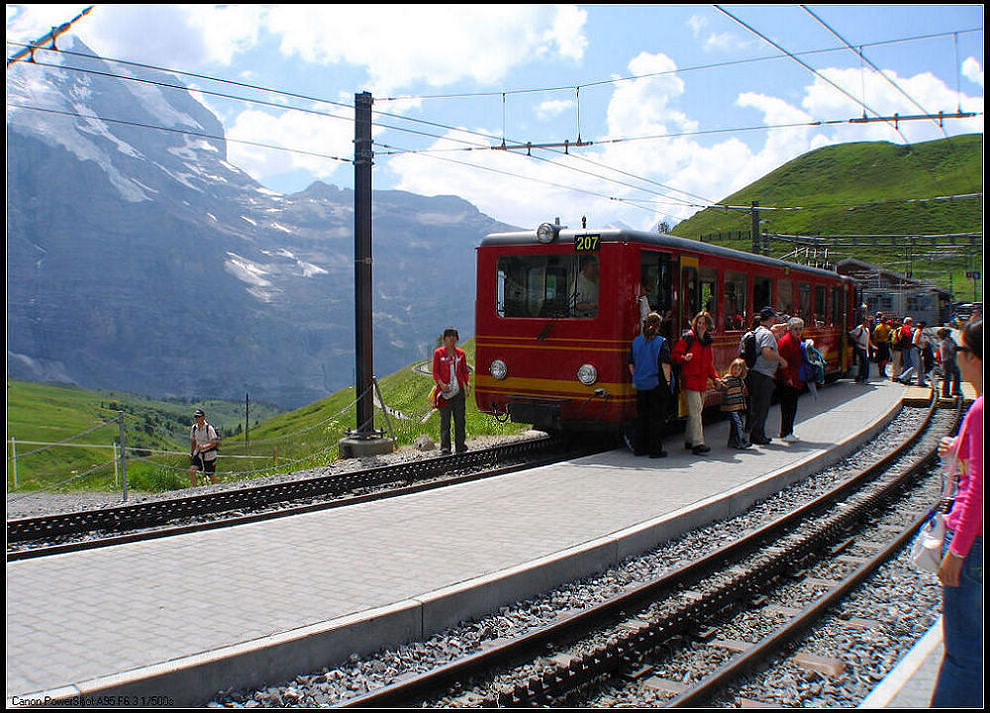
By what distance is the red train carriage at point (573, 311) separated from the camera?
39.1 ft

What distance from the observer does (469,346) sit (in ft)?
158

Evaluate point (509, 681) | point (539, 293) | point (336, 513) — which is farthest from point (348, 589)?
point (539, 293)

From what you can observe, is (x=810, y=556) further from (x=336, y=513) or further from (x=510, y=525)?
(x=336, y=513)

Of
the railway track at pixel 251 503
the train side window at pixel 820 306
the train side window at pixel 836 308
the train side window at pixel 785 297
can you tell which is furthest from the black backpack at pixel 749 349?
the train side window at pixel 836 308

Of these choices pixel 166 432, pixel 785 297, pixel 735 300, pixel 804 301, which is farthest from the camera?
pixel 166 432

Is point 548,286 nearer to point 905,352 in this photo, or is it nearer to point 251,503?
point 251,503

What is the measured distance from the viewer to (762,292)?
16703 millimetres

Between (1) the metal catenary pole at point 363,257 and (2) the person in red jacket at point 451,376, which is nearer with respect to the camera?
(2) the person in red jacket at point 451,376

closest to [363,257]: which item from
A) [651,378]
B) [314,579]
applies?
[651,378]

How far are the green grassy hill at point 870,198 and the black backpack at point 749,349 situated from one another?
282 ft

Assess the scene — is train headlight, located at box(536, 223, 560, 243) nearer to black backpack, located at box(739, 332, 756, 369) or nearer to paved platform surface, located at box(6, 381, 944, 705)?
black backpack, located at box(739, 332, 756, 369)

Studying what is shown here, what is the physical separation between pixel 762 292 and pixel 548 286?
236 inches

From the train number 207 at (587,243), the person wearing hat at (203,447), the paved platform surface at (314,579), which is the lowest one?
the person wearing hat at (203,447)

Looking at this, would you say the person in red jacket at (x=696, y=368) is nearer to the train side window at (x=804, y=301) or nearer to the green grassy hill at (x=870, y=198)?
the train side window at (x=804, y=301)
